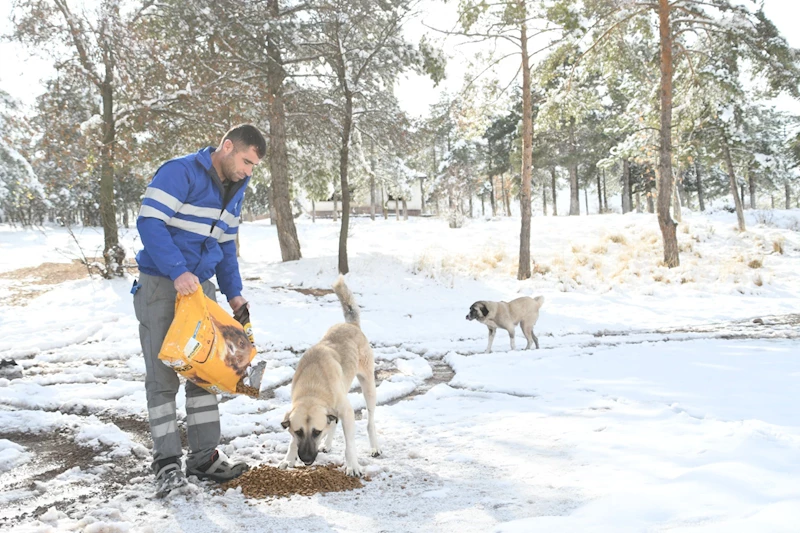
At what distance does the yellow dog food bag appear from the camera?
3.31 meters

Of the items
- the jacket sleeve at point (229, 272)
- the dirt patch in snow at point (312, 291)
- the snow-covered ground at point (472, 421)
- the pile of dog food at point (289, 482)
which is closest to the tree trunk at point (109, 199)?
the snow-covered ground at point (472, 421)

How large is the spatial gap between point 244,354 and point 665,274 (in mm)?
15213

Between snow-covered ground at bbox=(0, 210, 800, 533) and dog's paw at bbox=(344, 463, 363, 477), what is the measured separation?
0.11 m

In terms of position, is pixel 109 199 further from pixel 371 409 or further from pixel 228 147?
pixel 371 409

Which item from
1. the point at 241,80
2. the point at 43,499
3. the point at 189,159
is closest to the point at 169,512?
the point at 43,499

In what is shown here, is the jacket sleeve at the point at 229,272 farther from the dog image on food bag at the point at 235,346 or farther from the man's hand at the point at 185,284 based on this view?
the man's hand at the point at 185,284

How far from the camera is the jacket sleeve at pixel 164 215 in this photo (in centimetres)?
338

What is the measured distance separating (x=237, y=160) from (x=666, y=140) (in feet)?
52.0

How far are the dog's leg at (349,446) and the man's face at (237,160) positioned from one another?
1871mm

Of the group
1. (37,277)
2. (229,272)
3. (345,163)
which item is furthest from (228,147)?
(37,277)

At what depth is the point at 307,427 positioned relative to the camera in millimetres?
3447

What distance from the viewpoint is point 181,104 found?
547 inches

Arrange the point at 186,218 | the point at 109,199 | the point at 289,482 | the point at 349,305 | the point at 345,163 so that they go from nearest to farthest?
the point at 289,482 → the point at 186,218 → the point at 349,305 → the point at 109,199 → the point at 345,163

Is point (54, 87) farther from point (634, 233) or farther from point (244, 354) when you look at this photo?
point (634, 233)
